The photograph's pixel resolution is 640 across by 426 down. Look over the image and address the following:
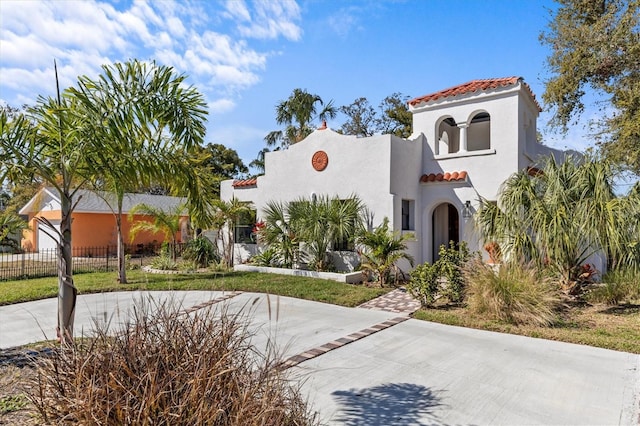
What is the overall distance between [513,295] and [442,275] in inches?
81.6

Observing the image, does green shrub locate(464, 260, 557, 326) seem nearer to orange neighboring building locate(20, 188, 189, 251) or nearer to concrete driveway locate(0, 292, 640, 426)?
concrete driveway locate(0, 292, 640, 426)

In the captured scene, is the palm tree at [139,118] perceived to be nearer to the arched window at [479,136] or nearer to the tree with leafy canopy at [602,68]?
the tree with leafy canopy at [602,68]

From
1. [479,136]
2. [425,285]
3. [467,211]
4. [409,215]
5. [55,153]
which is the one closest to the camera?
[55,153]

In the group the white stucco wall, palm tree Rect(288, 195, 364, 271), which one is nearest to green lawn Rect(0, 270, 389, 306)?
palm tree Rect(288, 195, 364, 271)

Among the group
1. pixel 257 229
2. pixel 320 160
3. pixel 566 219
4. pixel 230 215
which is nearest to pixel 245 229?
pixel 230 215

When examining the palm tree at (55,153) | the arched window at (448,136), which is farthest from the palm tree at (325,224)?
the palm tree at (55,153)

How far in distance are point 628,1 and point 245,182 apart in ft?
58.6

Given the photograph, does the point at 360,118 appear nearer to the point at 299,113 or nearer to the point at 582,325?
the point at 299,113

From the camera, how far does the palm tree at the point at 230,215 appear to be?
1873cm

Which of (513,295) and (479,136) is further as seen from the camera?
(479,136)

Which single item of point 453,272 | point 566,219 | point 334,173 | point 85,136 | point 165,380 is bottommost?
point 453,272

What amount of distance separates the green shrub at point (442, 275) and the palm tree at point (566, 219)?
137 centimetres

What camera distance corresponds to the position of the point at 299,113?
33781 mm

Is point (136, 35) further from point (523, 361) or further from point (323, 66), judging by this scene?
point (523, 361)
